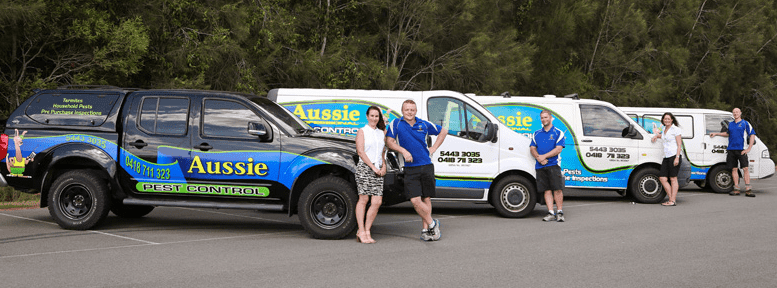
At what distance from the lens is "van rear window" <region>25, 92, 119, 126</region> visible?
9.54m

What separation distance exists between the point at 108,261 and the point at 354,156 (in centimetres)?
298

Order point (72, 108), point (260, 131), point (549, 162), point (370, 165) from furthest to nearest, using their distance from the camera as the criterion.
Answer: point (549, 162) → point (72, 108) → point (260, 131) → point (370, 165)

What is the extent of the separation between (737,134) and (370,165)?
1051 cm

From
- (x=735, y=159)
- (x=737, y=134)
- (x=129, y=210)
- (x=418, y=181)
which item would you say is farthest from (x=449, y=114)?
(x=735, y=159)

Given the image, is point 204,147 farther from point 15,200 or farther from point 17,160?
point 15,200

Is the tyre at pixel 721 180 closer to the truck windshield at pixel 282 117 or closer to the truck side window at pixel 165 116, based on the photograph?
the truck windshield at pixel 282 117

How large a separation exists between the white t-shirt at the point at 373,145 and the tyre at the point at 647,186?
721 centimetres

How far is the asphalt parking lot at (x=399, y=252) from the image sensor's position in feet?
21.7

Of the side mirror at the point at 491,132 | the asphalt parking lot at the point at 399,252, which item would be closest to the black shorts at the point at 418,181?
the asphalt parking lot at the point at 399,252

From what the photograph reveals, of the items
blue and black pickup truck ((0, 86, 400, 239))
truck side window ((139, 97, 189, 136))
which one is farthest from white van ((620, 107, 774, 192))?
truck side window ((139, 97, 189, 136))

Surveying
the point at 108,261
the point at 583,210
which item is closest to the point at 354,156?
the point at 108,261

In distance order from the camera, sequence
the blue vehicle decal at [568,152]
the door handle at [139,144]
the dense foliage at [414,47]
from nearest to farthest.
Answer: the door handle at [139,144]
the blue vehicle decal at [568,152]
the dense foliage at [414,47]

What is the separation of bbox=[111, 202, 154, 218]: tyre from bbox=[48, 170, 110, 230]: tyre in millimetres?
1206

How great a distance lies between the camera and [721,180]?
1666cm
